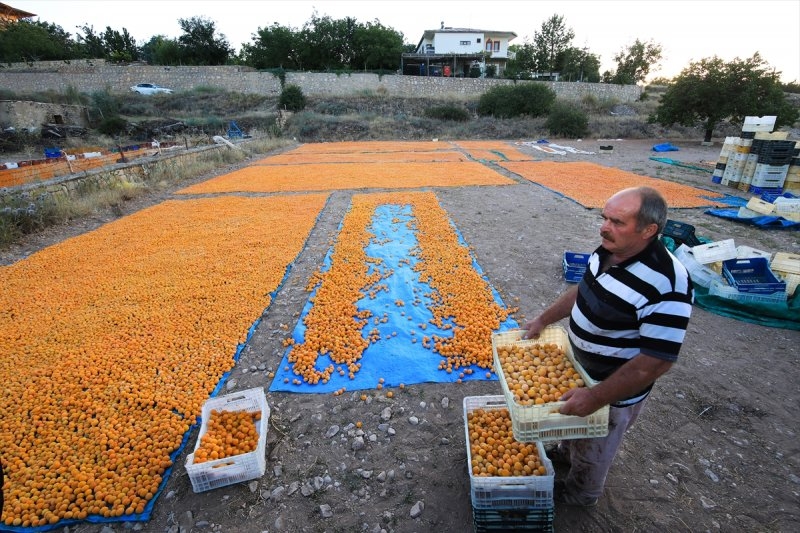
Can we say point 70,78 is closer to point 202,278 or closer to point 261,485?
point 202,278

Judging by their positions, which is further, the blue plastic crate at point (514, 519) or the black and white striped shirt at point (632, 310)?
the blue plastic crate at point (514, 519)

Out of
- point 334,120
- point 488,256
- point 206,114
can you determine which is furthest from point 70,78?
point 488,256

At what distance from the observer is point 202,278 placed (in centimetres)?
534

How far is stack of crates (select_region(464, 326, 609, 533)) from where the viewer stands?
1792mm

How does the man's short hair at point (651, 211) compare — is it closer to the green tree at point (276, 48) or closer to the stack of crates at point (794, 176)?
the stack of crates at point (794, 176)

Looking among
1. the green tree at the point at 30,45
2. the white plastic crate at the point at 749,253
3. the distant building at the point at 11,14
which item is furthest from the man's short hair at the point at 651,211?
the distant building at the point at 11,14

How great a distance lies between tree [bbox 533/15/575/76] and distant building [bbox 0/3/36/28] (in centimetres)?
7102

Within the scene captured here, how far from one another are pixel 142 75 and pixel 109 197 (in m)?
38.4

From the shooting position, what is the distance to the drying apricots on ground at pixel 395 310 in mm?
3646

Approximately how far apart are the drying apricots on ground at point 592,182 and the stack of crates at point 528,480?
7819 millimetres

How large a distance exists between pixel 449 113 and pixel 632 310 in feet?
107

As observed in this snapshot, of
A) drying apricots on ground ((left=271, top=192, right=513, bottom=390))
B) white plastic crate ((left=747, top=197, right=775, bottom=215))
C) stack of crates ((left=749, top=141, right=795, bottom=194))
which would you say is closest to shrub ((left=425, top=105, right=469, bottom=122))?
stack of crates ((left=749, top=141, right=795, bottom=194))

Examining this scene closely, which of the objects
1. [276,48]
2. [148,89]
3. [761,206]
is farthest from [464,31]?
[761,206]

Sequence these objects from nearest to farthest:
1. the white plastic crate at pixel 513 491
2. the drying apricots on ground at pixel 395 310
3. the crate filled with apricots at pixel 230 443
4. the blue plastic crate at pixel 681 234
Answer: the white plastic crate at pixel 513 491
the crate filled with apricots at pixel 230 443
the drying apricots on ground at pixel 395 310
the blue plastic crate at pixel 681 234
